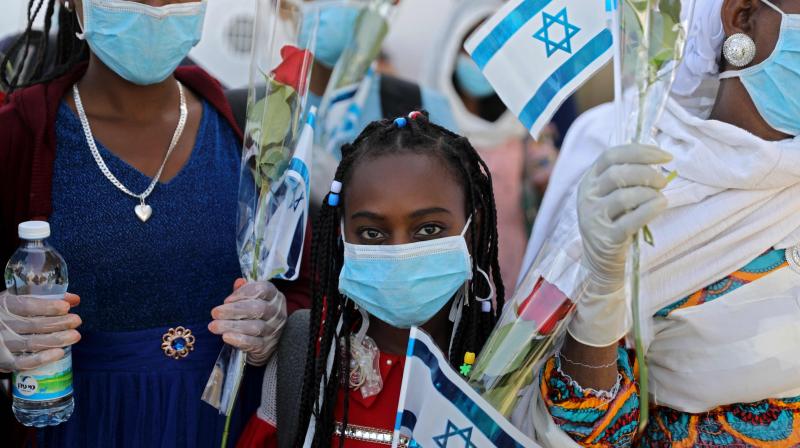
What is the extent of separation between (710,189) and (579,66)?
42 centimetres

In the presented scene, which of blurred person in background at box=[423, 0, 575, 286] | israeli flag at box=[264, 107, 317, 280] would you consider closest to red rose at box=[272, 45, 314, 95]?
israeli flag at box=[264, 107, 317, 280]

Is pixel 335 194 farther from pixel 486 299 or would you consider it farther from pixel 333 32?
pixel 333 32

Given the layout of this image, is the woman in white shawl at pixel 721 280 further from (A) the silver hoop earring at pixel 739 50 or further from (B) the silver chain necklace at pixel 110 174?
(B) the silver chain necklace at pixel 110 174

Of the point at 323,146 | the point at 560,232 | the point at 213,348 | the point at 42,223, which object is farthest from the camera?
the point at 323,146

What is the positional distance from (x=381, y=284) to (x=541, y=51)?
67cm

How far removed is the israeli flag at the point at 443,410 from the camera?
1919 mm

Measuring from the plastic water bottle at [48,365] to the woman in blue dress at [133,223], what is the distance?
0.11 metres

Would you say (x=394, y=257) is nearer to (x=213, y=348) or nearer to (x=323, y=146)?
(x=213, y=348)

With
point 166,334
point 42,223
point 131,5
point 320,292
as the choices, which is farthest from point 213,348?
point 131,5

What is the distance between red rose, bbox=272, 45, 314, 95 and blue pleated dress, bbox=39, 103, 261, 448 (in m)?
0.37

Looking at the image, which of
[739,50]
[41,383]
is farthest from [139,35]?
[739,50]

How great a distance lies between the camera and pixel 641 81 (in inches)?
69.0

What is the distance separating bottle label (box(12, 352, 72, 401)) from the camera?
2.13 meters

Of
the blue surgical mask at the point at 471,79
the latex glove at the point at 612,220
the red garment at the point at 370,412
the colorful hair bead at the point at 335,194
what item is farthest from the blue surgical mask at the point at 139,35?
the blue surgical mask at the point at 471,79
